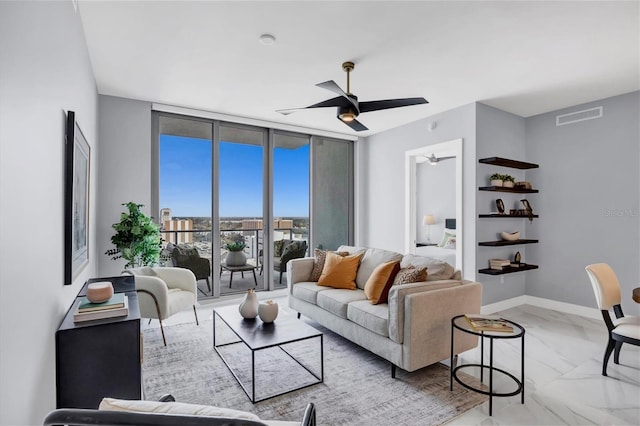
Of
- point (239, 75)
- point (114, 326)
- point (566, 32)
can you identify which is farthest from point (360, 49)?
point (114, 326)

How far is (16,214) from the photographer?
45.8 inches

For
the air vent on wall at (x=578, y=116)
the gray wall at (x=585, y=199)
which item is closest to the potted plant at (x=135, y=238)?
the gray wall at (x=585, y=199)

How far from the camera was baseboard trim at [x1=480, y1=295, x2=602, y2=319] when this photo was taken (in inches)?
166

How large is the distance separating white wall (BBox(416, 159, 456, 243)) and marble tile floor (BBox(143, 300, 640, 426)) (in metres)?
3.56

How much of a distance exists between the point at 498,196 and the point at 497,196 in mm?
23

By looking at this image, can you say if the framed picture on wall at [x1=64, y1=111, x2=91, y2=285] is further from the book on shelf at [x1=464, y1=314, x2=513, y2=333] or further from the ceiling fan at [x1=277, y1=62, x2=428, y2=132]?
the book on shelf at [x1=464, y1=314, x2=513, y2=333]

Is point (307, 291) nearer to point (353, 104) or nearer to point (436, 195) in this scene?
point (353, 104)

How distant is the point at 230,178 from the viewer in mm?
5012

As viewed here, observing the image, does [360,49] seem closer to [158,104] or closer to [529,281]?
[158,104]

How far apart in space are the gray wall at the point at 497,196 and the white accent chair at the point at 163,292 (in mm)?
3530

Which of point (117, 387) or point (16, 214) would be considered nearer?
point (16, 214)

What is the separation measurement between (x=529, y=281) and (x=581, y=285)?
645 millimetres

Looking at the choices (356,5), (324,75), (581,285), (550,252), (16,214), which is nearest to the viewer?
(16,214)

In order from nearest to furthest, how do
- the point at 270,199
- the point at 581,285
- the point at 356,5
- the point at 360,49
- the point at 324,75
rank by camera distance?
the point at 356,5 → the point at 360,49 → the point at 324,75 → the point at 581,285 → the point at 270,199
